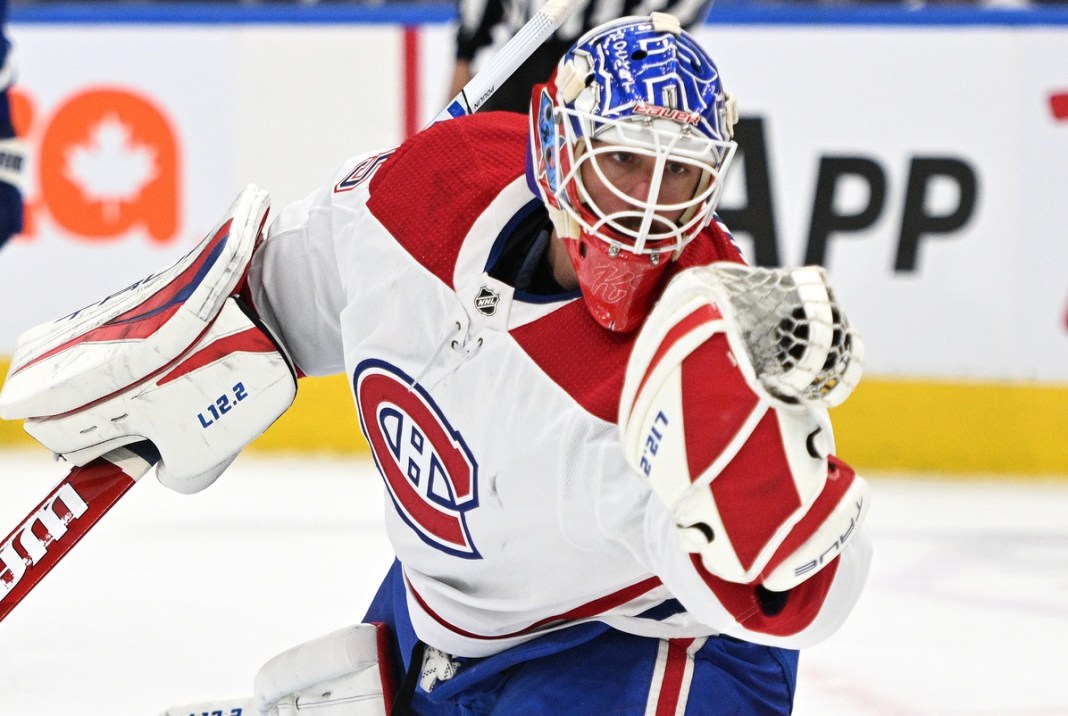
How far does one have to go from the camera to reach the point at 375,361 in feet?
5.15

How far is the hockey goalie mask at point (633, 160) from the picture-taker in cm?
133

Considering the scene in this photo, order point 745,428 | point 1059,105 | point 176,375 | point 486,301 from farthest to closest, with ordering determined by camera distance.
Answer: point 1059,105, point 176,375, point 486,301, point 745,428

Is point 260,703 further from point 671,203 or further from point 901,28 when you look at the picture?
point 901,28

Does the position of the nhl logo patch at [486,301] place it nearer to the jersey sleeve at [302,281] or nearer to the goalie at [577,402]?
the goalie at [577,402]

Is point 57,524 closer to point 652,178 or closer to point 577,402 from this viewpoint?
point 577,402

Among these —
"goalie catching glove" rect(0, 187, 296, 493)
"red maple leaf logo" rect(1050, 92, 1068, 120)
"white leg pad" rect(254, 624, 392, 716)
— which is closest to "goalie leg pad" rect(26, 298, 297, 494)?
"goalie catching glove" rect(0, 187, 296, 493)

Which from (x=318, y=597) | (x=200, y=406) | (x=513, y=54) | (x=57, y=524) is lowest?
(x=318, y=597)

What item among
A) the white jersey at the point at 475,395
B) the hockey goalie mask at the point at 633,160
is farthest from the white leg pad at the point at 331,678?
the hockey goalie mask at the point at 633,160

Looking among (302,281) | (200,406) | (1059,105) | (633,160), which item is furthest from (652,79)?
(1059,105)

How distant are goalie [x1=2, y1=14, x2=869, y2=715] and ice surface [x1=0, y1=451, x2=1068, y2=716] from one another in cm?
65

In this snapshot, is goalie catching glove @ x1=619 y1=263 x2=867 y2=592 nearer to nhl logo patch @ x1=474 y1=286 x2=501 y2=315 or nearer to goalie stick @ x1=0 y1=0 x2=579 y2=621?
nhl logo patch @ x1=474 y1=286 x2=501 y2=315

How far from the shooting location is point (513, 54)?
1905mm

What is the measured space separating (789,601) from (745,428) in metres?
0.18

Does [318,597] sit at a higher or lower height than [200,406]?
lower
